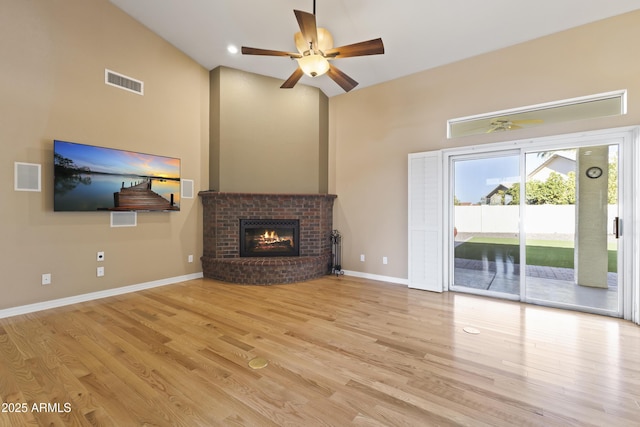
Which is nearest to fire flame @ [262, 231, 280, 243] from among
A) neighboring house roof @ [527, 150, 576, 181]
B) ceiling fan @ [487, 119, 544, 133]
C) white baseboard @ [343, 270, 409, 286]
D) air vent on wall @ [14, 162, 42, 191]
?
white baseboard @ [343, 270, 409, 286]

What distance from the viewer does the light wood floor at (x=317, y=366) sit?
1.71m

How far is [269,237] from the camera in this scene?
207 inches

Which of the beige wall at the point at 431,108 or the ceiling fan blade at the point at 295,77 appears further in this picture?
the ceiling fan blade at the point at 295,77

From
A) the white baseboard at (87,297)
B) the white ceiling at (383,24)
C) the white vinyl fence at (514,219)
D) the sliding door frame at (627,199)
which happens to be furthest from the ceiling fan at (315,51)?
the white baseboard at (87,297)

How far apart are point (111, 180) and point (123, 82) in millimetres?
1485

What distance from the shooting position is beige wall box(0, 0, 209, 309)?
3.18m

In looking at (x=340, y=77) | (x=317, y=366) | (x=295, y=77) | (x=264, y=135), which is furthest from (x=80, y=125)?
(x=317, y=366)

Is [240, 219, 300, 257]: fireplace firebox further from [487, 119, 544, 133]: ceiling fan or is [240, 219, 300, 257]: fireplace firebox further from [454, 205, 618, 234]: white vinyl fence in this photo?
[487, 119, 544, 133]: ceiling fan

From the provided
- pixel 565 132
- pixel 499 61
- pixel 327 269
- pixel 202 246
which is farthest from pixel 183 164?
pixel 565 132

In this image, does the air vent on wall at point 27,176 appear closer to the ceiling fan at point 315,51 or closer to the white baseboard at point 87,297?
the white baseboard at point 87,297

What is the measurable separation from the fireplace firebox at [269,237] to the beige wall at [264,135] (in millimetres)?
628

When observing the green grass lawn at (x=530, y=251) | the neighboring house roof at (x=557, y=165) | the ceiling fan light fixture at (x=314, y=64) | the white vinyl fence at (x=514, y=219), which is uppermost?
the ceiling fan light fixture at (x=314, y=64)

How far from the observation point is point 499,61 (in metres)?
3.99

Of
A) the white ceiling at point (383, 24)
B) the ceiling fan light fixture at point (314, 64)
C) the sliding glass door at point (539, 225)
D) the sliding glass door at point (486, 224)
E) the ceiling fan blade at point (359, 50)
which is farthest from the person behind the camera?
→ the sliding glass door at point (486, 224)
